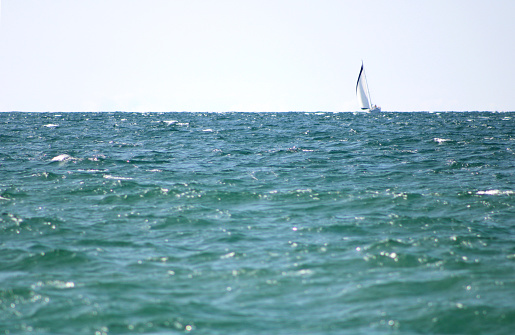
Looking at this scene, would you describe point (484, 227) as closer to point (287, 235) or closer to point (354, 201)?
point (354, 201)

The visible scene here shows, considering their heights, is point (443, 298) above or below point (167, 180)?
below

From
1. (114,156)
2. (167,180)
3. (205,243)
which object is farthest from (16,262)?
(114,156)

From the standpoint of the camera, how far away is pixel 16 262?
8.62 meters

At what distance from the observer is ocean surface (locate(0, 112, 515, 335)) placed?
250 inches

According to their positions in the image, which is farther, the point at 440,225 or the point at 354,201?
the point at 354,201

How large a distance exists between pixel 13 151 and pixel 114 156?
6.84 meters

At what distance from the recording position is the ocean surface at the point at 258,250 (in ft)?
20.8

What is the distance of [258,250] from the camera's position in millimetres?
9203

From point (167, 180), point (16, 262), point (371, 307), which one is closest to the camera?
point (371, 307)
